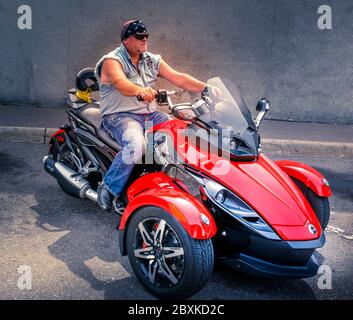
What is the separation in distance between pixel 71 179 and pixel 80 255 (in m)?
0.98

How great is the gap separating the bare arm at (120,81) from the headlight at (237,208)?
2.66 feet

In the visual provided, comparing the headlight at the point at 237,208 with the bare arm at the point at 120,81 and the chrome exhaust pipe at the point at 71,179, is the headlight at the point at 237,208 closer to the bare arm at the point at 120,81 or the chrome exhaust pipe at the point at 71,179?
the bare arm at the point at 120,81

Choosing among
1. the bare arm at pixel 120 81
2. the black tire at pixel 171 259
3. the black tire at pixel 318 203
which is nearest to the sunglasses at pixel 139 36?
the bare arm at pixel 120 81

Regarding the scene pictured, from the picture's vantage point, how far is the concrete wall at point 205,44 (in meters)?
8.59

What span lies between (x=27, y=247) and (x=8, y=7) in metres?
5.27

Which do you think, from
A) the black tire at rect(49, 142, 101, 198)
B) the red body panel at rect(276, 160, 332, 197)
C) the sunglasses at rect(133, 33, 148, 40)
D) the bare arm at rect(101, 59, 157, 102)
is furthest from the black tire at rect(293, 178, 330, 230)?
the black tire at rect(49, 142, 101, 198)

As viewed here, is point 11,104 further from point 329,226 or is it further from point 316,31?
point 329,226

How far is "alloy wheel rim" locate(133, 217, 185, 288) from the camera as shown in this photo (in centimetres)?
368

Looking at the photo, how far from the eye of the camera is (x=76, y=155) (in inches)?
212

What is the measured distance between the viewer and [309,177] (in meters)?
4.56

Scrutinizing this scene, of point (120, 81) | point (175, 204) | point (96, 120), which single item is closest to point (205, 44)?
point (96, 120)

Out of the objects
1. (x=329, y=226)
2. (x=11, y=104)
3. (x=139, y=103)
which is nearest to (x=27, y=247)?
(x=139, y=103)

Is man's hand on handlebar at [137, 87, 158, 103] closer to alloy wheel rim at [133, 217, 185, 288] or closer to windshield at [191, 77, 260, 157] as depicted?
windshield at [191, 77, 260, 157]
